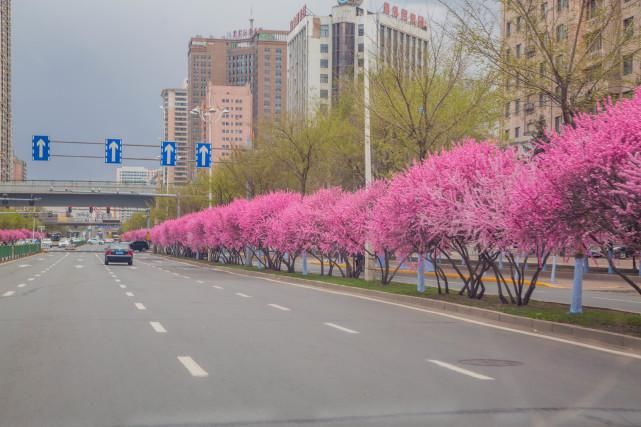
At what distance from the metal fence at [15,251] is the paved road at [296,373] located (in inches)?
2038

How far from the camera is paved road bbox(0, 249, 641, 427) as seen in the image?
714 cm

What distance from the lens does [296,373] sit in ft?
30.7

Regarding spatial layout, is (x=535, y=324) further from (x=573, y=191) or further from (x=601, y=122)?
(x=601, y=122)

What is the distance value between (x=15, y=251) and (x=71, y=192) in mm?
19047

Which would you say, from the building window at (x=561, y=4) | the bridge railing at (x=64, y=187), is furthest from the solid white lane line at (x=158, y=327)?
the bridge railing at (x=64, y=187)

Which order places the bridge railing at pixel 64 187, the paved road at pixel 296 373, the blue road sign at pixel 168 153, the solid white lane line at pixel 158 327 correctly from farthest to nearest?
1. the bridge railing at pixel 64 187
2. the blue road sign at pixel 168 153
3. the solid white lane line at pixel 158 327
4. the paved road at pixel 296 373

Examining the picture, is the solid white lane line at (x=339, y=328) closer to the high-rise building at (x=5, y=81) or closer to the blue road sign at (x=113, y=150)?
the blue road sign at (x=113, y=150)

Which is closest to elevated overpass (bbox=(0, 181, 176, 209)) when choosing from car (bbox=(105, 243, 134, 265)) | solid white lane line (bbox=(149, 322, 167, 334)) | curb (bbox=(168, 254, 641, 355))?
car (bbox=(105, 243, 134, 265))

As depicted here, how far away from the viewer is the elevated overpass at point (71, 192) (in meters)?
93.2

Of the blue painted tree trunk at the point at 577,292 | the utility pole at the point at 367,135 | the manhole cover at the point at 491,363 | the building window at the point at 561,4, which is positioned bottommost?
the manhole cover at the point at 491,363

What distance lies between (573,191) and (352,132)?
2937 centimetres

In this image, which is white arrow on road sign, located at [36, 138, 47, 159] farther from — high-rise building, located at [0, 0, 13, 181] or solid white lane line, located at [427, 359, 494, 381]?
high-rise building, located at [0, 0, 13, 181]

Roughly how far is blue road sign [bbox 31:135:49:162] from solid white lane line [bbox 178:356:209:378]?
3369 centimetres

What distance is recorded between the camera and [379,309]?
62.8 feet
